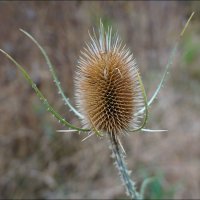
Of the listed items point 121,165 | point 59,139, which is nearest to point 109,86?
point 121,165

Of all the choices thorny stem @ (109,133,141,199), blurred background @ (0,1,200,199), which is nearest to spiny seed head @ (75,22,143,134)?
thorny stem @ (109,133,141,199)

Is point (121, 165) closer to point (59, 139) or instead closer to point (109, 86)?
point (109, 86)

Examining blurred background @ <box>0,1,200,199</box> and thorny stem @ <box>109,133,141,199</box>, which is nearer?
thorny stem @ <box>109,133,141,199</box>

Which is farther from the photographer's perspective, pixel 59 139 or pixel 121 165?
pixel 59 139

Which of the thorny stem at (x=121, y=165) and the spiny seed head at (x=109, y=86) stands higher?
the spiny seed head at (x=109, y=86)

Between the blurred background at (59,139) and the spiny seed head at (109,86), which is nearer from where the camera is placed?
the spiny seed head at (109,86)

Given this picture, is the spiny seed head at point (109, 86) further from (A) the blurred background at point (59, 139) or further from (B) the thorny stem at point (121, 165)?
(A) the blurred background at point (59, 139)

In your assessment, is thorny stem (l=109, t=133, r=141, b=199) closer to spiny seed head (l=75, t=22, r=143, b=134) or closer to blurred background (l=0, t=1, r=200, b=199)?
spiny seed head (l=75, t=22, r=143, b=134)

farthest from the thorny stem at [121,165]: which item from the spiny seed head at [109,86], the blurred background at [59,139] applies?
the blurred background at [59,139]
